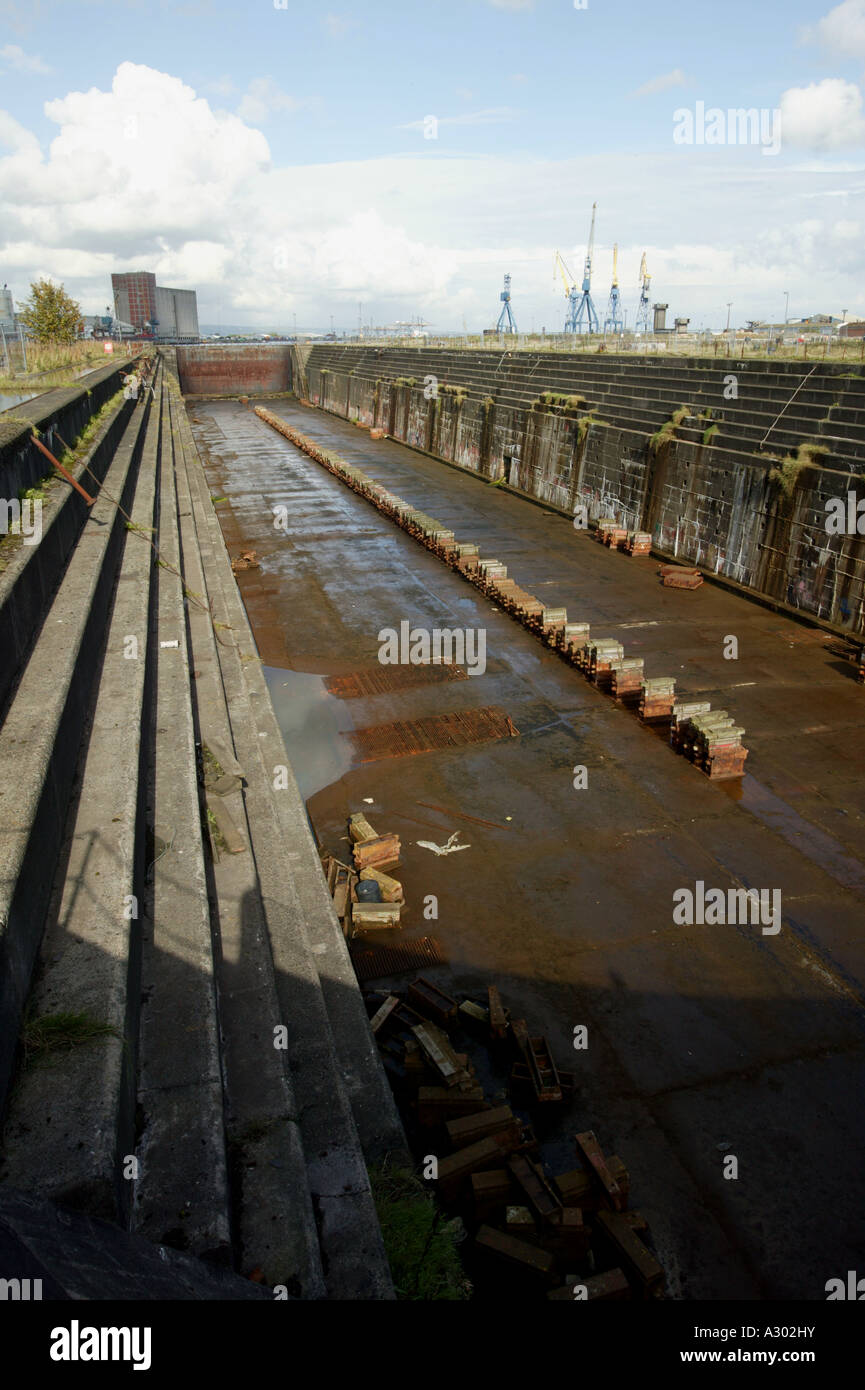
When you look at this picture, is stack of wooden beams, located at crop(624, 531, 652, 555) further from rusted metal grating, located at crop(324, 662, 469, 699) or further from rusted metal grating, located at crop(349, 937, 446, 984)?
rusted metal grating, located at crop(349, 937, 446, 984)

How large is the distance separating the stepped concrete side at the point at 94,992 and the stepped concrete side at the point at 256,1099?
2.42 feet

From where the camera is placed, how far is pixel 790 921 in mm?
8953

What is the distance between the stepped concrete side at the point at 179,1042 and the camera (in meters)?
4.45

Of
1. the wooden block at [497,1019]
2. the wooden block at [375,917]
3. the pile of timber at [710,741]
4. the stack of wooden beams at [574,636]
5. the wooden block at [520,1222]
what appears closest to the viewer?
the wooden block at [520,1222]

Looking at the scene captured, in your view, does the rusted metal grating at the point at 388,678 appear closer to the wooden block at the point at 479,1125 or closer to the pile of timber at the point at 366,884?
the pile of timber at the point at 366,884

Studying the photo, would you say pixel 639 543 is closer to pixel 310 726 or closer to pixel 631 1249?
pixel 310 726

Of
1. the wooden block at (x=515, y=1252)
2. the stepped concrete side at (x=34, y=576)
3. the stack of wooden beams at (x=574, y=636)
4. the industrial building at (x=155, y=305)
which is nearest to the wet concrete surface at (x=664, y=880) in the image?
the stack of wooden beams at (x=574, y=636)

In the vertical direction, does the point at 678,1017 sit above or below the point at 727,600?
below

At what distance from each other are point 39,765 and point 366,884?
13.4 feet

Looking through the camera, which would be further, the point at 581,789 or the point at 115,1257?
the point at 581,789

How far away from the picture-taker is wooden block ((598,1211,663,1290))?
214 inches

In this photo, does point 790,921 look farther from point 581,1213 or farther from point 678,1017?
point 581,1213
